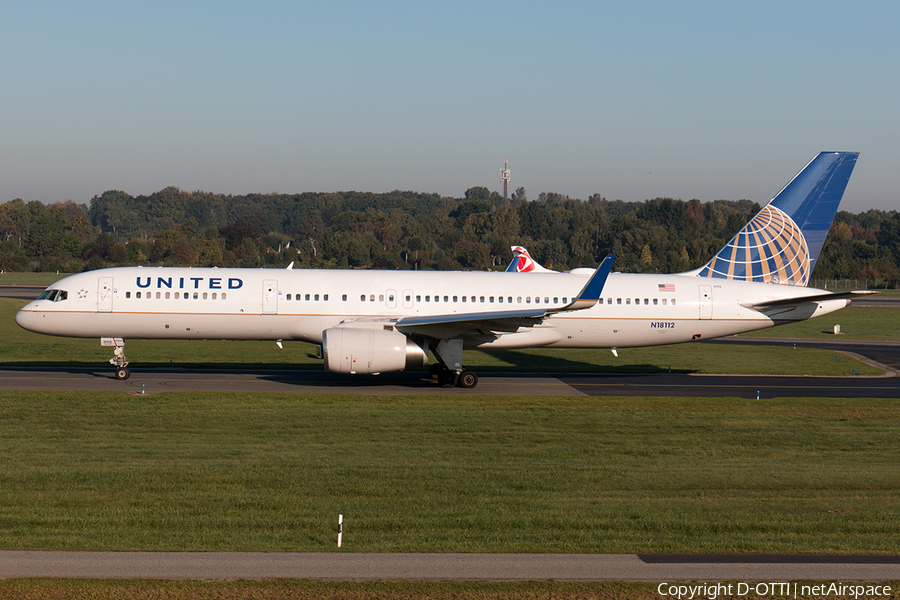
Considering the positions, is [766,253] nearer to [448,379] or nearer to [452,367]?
[452,367]

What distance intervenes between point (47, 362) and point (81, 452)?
19642 mm

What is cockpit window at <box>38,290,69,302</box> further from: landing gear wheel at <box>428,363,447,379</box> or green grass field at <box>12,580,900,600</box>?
green grass field at <box>12,580,900,600</box>

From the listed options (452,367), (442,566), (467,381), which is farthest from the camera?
(467,381)

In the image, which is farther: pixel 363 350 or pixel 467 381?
pixel 467 381

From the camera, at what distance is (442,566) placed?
11539 mm

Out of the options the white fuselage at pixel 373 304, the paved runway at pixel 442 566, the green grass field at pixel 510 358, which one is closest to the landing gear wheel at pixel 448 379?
the white fuselage at pixel 373 304

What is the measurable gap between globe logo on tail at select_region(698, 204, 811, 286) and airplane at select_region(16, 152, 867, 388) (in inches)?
59.0

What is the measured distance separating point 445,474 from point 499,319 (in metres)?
11.9

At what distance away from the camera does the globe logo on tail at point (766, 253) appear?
3594cm

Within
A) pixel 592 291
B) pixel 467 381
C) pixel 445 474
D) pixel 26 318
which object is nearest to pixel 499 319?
pixel 467 381

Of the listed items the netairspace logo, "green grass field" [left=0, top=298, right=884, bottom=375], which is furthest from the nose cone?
Answer: the netairspace logo

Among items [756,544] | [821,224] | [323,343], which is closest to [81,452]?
[323,343]

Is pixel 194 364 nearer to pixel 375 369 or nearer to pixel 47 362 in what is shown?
pixel 47 362

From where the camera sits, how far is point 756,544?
13.0 m
